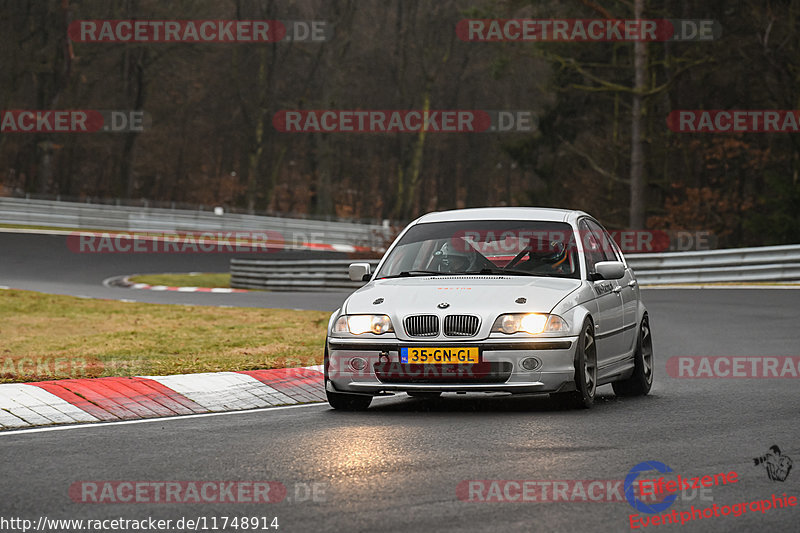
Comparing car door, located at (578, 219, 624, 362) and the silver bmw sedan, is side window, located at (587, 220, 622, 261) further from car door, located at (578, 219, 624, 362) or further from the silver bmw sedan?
the silver bmw sedan

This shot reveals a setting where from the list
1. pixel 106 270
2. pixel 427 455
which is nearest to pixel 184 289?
pixel 106 270

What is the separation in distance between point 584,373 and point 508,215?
6.34 feet

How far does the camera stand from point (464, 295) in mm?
9555

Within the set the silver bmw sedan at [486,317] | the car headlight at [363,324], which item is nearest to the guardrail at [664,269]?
the silver bmw sedan at [486,317]

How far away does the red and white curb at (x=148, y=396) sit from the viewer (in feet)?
30.2

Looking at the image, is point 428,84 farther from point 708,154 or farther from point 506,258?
point 506,258

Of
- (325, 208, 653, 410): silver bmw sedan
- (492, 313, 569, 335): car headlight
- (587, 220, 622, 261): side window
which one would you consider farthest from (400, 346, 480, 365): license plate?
(587, 220, 622, 261): side window

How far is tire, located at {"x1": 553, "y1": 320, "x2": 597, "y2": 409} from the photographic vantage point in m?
9.46

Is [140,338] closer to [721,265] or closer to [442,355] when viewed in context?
[442,355]

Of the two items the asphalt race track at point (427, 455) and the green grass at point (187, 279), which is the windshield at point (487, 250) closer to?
the asphalt race track at point (427, 455)

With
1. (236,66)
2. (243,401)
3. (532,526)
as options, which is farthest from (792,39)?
(532,526)

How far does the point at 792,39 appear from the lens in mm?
42125

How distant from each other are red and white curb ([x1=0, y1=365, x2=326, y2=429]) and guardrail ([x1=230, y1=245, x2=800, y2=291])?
1807 centimetres

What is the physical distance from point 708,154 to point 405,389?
128ft
